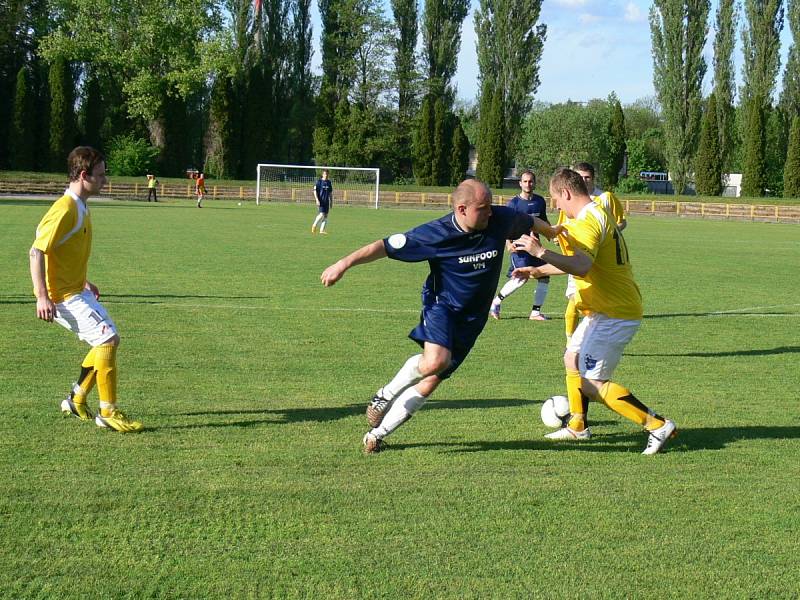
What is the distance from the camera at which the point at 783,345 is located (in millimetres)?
11648

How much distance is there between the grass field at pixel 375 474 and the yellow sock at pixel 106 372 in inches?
10.1

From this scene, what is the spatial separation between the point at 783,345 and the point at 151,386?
7518mm

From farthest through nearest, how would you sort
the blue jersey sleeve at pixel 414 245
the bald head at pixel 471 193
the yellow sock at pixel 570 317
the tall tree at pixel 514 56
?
the tall tree at pixel 514 56 < the yellow sock at pixel 570 317 < the blue jersey sleeve at pixel 414 245 < the bald head at pixel 471 193

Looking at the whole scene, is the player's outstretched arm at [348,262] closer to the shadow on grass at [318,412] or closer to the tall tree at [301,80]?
the shadow on grass at [318,412]

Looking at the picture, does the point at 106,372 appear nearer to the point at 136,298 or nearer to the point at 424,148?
the point at 136,298

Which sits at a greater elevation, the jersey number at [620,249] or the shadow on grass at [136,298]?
the jersey number at [620,249]

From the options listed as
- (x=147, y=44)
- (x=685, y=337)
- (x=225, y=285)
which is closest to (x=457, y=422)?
(x=685, y=337)

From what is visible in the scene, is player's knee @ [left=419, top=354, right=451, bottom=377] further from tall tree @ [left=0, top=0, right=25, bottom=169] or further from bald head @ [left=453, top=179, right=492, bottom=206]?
tall tree @ [left=0, top=0, right=25, bottom=169]

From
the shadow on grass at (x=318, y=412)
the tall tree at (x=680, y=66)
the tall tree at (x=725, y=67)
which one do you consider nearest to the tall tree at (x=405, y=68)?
the tall tree at (x=680, y=66)

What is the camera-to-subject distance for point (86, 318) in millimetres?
6852

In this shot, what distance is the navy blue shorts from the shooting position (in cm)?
619

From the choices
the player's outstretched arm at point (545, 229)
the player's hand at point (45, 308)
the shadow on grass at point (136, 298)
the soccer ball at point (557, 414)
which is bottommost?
the shadow on grass at point (136, 298)

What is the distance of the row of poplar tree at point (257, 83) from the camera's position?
214 feet

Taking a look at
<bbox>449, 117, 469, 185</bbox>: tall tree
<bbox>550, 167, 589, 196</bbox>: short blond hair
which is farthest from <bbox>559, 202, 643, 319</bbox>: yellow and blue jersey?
<bbox>449, 117, 469, 185</bbox>: tall tree
